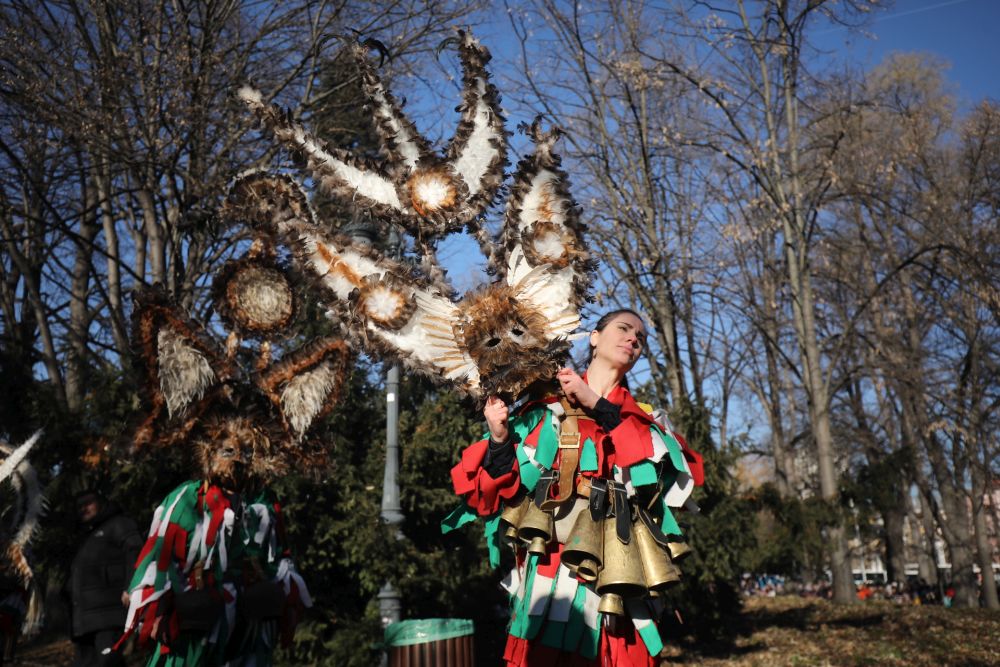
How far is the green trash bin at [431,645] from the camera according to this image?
5020mm

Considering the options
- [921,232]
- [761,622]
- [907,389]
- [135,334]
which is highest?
[921,232]

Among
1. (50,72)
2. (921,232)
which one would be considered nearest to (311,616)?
(50,72)

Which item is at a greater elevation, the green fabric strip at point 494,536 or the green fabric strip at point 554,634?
the green fabric strip at point 494,536

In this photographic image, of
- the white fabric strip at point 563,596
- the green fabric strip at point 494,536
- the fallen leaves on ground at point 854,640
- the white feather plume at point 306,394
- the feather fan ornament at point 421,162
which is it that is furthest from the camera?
the fallen leaves on ground at point 854,640

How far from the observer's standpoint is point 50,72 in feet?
30.6

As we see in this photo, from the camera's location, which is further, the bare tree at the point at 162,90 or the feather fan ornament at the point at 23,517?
the bare tree at the point at 162,90

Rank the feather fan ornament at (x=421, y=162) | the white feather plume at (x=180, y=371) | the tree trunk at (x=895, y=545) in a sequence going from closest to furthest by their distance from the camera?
1. the feather fan ornament at (x=421, y=162)
2. the white feather plume at (x=180, y=371)
3. the tree trunk at (x=895, y=545)

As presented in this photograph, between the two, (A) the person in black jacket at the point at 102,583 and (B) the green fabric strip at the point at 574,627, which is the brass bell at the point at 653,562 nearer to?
(B) the green fabric strip at the point at 574,627

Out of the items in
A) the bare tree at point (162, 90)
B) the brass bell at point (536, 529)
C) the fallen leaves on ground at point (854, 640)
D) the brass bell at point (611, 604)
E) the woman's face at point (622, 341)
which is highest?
the bare tree at point (162, 90)

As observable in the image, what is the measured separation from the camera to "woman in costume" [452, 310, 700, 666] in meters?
2.81

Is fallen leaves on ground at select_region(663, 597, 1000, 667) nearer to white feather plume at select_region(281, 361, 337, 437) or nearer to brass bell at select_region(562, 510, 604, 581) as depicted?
white feather plume at select_region(281, 361, 337, 437)

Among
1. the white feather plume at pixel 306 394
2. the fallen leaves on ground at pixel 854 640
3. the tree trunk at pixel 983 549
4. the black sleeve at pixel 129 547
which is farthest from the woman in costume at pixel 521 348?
the tree trunk at pixel 983 549

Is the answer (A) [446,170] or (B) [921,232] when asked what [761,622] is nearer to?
(A) [446,170]

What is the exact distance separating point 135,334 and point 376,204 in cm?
167
